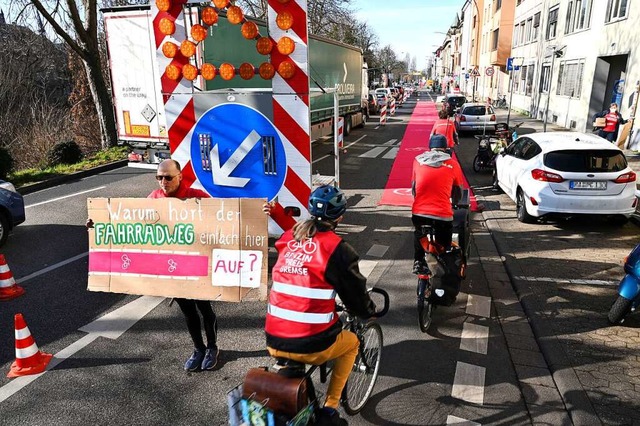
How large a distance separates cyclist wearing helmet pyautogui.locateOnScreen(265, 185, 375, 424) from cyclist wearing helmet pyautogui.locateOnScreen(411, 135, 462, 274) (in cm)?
230

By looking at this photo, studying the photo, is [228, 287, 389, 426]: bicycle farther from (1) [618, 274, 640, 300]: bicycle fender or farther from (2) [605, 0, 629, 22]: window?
(2) [605, 0, 629, 22]: window

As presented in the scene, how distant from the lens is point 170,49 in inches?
175

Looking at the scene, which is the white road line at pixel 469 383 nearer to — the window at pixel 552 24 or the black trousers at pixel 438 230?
the black trousers at pixel 438 230

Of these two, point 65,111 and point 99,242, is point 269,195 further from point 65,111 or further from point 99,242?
point 65,111

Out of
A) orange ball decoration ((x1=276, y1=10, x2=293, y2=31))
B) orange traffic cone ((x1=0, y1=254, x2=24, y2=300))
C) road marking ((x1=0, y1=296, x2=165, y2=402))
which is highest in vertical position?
orange ball decoration ((x1=276, y1=10, x2=293, y2=31))

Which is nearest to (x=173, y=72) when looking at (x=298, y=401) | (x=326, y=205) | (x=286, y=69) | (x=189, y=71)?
(x=189, y=71)

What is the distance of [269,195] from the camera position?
489cm

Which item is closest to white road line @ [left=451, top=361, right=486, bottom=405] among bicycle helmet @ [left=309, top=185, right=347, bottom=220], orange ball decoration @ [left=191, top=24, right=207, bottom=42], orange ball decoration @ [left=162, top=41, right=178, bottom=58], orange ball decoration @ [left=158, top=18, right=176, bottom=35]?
bicycle helmet @ [left=309, top=185, right=347, bottom=220]

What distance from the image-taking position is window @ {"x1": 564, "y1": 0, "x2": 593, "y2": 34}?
2086cm

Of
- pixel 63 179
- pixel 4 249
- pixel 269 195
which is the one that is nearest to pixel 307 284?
pixel 269 195

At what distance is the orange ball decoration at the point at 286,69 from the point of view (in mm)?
4223

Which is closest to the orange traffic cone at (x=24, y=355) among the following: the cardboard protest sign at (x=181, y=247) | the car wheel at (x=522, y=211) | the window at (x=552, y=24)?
the cardboard protest sign at (x=181, y=247)

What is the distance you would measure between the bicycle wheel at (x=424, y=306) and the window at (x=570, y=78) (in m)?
21.4

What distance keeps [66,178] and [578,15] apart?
24207 millimetres
